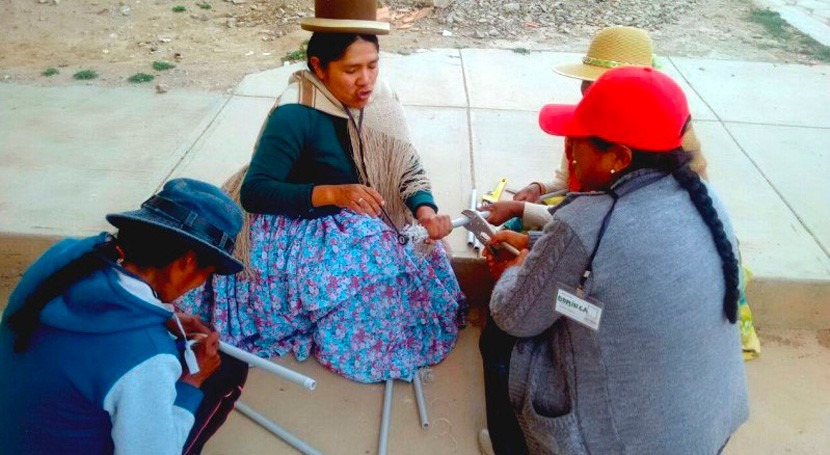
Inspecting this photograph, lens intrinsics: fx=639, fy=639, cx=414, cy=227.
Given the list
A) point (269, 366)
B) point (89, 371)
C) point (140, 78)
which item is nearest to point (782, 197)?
point (269, 366)

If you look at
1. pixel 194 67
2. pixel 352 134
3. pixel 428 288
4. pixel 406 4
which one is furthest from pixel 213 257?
pixel 406 4

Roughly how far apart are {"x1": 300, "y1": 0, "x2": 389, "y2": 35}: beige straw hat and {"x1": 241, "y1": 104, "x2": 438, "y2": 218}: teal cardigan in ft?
1.00

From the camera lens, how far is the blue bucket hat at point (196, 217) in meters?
1.50

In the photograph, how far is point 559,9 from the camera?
6.79m

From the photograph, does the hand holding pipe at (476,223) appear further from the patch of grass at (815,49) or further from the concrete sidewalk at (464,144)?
the patch of grass at (815,49)

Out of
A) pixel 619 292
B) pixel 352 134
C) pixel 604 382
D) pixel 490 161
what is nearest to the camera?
pixel 619 292

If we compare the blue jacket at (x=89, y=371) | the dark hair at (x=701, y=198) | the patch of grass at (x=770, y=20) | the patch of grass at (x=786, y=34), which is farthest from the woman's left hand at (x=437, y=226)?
the patch of grass at (x=770, y=20)

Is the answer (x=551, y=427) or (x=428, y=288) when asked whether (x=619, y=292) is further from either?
(x=428, y=288)

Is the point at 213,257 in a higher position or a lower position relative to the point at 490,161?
higher

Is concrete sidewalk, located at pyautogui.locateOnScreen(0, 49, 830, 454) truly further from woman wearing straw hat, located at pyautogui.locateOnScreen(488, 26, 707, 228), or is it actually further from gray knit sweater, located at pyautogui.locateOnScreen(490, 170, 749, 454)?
gray knit sweater, located at pyautogui.locateOnScreen(490, 170, 749, 454)

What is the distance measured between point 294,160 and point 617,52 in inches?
53.2

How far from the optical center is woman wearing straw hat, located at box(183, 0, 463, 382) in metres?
2.29

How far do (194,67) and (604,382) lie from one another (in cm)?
445

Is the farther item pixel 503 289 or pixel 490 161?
pixel 490 161
